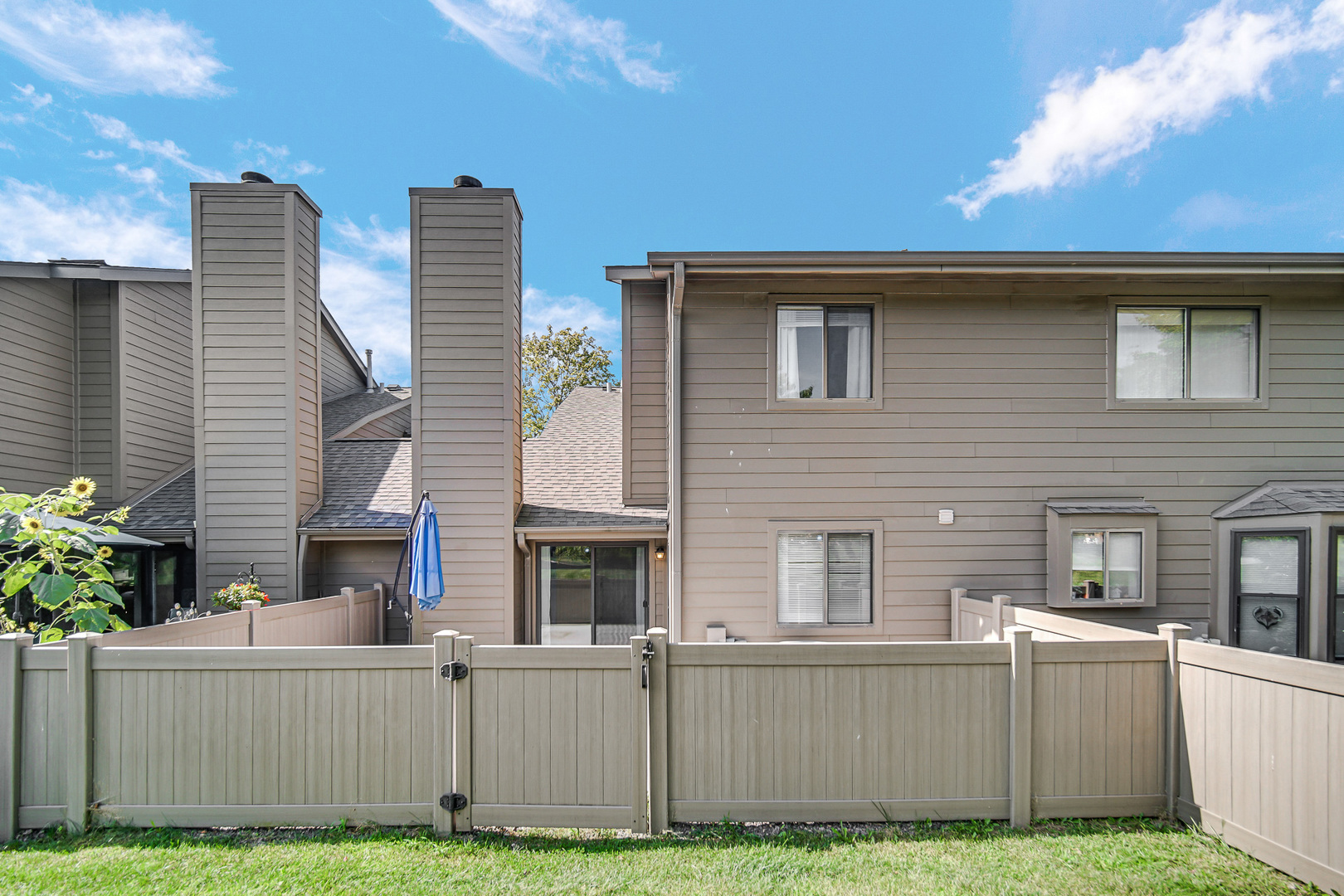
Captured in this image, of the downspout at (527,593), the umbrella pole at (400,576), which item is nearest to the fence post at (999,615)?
the downspout at (527,593)

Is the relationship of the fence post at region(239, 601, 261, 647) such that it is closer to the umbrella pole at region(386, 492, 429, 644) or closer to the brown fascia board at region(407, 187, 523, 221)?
the umbrella pole at region(386, 492, 429, 644)

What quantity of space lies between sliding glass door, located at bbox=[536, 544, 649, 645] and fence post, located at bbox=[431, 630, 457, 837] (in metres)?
4.74

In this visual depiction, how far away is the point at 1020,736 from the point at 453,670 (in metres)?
3.37

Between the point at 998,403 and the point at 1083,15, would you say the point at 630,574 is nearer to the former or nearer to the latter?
the point at 998,403

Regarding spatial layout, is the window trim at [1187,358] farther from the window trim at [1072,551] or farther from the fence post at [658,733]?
the fence post at [658,733]

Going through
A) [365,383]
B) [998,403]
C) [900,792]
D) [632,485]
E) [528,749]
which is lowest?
[900,792]

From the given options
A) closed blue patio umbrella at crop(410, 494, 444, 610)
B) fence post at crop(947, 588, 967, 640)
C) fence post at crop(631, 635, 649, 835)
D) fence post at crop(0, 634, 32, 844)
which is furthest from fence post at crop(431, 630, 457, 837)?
fence post at crop(947, 588, 967, 640)

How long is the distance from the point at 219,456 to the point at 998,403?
33.1ft

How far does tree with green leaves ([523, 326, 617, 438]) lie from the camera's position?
2542 centimetres

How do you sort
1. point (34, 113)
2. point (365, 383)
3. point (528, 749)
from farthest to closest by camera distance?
point (365, 383) < point (34, 113) < point (528, 749)

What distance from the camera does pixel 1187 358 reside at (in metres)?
6.68

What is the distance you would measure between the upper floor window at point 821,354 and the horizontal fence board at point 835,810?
410cm

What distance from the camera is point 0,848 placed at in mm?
3367

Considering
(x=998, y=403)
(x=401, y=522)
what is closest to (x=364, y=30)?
(x=401, y=522)
